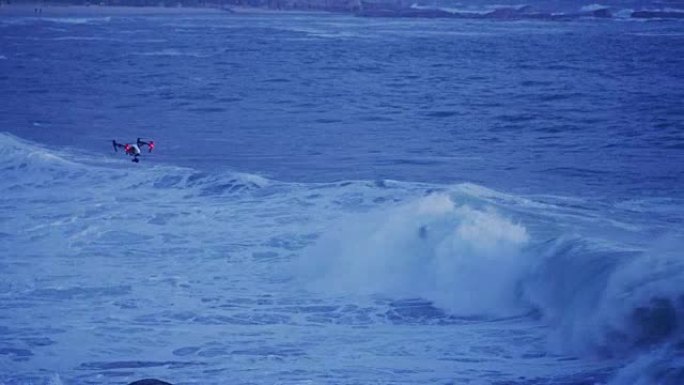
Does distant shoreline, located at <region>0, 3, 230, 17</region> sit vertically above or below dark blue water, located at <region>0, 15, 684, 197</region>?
above

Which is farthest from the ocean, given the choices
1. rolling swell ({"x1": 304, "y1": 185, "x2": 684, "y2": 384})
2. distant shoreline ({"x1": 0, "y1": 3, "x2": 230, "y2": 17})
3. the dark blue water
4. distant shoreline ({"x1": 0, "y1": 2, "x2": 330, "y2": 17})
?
distant shoreline ({"x1": 0, "y1": 2, "x2": 330, "y2": 17})

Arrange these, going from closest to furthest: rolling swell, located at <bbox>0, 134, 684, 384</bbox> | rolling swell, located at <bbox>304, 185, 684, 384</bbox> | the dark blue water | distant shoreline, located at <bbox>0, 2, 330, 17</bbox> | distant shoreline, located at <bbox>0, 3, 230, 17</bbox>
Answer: rolling swell, located at <bbox>304, 185, 684, 384</bbox>
rolling swell, located at <bbox>0, 134, 684, 384</bbox>
the dark blue water
distant shoreline, located at <bbox>0, 3, 230, 17</bbox>
distant shoreline, located at <bbox>0, 2, 330, 17</bbox>

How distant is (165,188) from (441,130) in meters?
7.55

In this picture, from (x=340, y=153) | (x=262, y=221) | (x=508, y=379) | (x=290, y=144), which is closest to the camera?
(x=508, y=379)

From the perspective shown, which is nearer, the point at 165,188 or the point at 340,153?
the point at 165,188

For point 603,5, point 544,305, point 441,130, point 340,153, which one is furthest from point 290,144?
point 603,5

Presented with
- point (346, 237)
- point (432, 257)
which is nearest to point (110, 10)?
point (346, 237)

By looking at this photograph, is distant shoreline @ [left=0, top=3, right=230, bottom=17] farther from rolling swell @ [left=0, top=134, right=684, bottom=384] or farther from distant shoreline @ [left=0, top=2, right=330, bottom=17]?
rolling swell @ [left=0, top=134, right=684, bottom=384]

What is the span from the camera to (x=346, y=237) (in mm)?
12453

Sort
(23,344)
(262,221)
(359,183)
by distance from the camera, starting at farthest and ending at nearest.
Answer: (359,183), (262,221), (23,344)

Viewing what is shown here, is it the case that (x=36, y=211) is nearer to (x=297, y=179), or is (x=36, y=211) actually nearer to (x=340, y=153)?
(x=297, y=179)

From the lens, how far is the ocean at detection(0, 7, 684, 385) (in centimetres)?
878

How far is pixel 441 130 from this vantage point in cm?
2145

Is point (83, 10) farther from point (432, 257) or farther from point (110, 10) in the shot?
A: point (432, 257)
